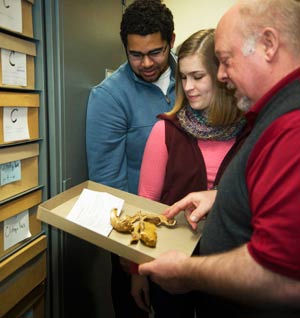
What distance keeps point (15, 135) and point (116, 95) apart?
46cm

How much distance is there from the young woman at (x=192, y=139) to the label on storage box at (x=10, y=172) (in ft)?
1.47

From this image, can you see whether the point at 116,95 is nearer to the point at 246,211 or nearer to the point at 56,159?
the point at 56,159

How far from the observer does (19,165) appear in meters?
0.98

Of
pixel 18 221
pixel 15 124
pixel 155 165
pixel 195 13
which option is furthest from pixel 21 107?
pixel 195 13

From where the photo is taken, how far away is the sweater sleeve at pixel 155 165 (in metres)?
1.11

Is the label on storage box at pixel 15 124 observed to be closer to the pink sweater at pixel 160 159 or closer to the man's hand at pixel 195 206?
the pink sweater at pixel 160 159

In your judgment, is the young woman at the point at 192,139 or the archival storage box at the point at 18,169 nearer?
the archival storage box at the point at 18,169

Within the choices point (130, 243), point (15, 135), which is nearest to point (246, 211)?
point (130, 243)

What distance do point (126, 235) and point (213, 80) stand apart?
2.11 ft

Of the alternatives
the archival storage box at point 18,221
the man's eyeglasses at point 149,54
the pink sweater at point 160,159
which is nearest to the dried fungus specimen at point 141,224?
the pink sweater at point 160,159

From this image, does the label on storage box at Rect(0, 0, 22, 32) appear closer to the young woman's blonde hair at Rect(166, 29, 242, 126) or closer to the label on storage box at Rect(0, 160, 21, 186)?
the label on storage box at Rect(0, 160, 21, 186)

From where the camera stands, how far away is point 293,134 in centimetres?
52

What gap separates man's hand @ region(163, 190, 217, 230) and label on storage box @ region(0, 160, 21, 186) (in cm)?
52

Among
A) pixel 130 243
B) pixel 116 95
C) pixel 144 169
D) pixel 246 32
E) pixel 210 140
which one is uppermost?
pixel 246 32
